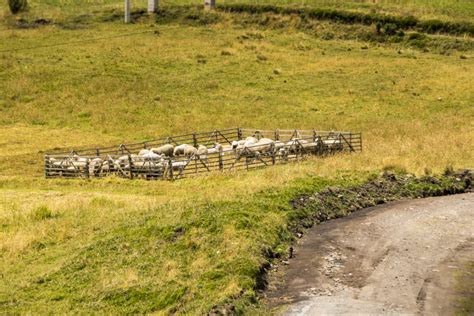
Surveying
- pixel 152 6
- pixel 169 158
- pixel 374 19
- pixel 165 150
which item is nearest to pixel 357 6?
pixel 374 19

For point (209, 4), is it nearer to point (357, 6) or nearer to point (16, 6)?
point (357, 6)

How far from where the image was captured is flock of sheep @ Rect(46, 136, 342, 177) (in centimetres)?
3932

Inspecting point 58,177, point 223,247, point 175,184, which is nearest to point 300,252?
point 223,247

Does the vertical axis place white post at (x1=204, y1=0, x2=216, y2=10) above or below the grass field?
above

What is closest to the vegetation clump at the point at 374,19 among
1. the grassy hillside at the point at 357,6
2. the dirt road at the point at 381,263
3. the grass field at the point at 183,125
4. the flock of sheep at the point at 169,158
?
the grassy hillside at the point at 357,6

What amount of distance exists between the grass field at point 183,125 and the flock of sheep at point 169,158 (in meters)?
1.68

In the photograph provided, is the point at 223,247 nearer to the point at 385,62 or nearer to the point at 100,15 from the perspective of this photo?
the point at 385,62

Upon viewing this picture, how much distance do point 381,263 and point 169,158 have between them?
16.8 m

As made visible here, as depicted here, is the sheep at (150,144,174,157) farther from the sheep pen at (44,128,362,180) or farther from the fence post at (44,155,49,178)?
the fence post at (44,155,49,178)

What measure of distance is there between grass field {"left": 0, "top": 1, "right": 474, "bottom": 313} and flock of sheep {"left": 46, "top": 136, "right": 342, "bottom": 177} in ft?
5.52

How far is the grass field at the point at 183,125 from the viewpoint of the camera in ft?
76.8

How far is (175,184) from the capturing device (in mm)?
36406

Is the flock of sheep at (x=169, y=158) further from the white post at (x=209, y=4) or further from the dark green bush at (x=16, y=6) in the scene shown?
the dark green bush at (x=16, y=6)

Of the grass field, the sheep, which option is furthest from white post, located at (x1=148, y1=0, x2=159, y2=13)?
the sheep
